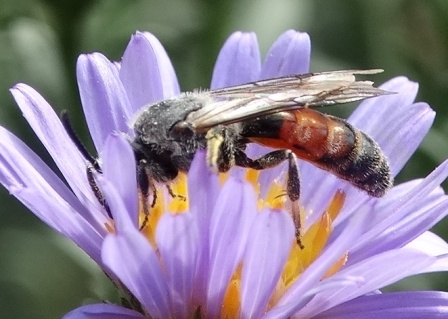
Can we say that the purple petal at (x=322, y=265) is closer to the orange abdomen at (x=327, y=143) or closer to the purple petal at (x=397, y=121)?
the orange abdomen at (x=327, y=143)

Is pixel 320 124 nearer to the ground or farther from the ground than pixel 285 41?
nearer to the ground

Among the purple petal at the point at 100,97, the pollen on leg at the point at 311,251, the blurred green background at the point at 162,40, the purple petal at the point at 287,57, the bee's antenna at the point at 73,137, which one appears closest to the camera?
the pollen on leg at the point at 311,251

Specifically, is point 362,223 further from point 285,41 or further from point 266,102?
point 285,41

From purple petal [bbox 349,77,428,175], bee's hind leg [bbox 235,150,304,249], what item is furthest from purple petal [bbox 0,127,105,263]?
purple petal [bbox 349,77,428,175]

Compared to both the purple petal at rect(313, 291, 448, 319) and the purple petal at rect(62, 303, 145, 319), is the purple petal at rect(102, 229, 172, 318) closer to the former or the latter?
the purple petal at rect(62, 303, 145, 319)

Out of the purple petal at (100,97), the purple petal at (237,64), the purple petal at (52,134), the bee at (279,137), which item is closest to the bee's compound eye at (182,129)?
the bee at (279,137)

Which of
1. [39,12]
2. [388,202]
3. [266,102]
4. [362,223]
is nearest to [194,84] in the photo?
[39,12]
